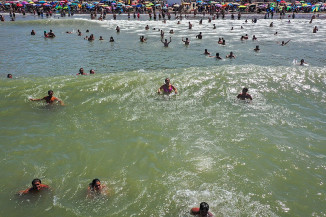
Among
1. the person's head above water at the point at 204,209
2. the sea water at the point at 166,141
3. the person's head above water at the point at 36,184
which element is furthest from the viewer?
the sea water at the point at 166,141

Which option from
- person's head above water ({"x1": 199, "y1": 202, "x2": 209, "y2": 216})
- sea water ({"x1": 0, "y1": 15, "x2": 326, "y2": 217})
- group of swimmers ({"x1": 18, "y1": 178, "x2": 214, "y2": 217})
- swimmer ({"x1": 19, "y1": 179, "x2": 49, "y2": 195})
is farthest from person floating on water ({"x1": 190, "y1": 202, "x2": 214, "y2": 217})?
swimmer ({"x1": 19, "y1": 179, "x2": 49, "y2": 195})

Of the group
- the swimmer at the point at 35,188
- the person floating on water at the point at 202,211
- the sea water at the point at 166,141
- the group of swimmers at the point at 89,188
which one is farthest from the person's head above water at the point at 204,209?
the swimmer at the point at 35,188

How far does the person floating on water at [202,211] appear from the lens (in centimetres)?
553

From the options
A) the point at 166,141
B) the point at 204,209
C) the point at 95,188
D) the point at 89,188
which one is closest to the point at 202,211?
the point at 204,209

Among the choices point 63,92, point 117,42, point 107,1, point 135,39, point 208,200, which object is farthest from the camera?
point 107,1

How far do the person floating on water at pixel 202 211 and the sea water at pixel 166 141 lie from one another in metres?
0.20

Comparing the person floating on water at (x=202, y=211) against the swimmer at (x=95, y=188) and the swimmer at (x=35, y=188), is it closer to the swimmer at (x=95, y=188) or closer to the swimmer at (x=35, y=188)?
the swimmer at (x=95, y=188)

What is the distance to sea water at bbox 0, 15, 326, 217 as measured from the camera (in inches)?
250

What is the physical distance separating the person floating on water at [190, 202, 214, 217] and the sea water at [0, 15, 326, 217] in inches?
7.9

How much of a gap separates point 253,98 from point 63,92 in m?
9.08

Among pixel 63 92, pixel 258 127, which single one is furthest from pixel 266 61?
pixel 63 92

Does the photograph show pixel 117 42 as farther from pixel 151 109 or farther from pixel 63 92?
pixel 151 109

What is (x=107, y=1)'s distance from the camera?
55.4 metres

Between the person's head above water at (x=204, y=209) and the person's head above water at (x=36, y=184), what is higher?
the person's head above water at (x=36, y=184)
